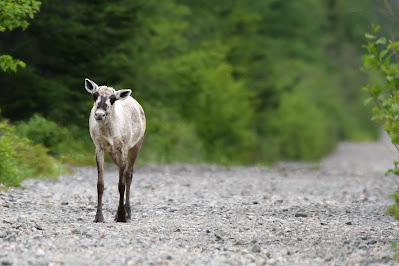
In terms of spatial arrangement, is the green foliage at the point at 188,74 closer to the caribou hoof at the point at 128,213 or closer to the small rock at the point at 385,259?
the small rock at the point at 385,259

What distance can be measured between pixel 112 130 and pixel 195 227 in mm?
1763

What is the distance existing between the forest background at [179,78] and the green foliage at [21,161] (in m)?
0.03

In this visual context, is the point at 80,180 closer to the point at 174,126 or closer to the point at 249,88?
the point at 174,126

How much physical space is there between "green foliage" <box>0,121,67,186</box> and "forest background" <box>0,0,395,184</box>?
3 centimetres

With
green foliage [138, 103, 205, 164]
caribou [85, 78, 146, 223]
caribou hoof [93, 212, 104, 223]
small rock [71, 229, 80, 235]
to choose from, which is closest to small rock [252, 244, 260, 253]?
small rock [71, 229, 80, 235]

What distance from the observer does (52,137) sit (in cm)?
1884

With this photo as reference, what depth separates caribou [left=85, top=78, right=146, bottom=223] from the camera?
406 inches

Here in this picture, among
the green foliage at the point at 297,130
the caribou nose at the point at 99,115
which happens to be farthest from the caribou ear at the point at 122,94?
the green foliage at the point at 297,130

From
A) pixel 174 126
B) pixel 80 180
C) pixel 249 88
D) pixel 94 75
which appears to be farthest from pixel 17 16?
pixel 249 88

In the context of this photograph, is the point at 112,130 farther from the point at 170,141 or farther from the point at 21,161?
the point at 170,141

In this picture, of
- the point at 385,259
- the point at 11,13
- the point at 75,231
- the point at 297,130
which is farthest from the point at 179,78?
the point at 385,259

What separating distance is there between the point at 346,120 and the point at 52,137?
56.0 meters

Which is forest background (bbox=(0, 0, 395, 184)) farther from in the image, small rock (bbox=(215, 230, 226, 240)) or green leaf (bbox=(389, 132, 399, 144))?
small rock (bbox=(215, 230, 226, 240))

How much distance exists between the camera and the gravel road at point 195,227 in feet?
27.7
